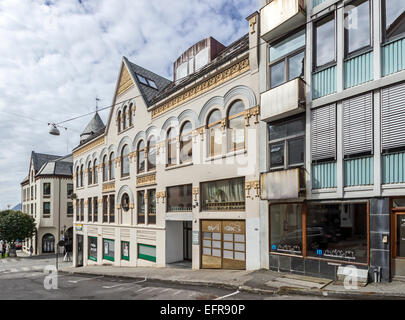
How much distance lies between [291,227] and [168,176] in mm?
8362

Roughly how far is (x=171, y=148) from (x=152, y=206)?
163 inches

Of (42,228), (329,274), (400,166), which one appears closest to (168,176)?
(329,274)

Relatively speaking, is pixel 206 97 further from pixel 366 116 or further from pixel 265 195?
pixel 366 116

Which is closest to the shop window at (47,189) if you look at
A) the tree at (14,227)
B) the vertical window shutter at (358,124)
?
the tree at (14,227)

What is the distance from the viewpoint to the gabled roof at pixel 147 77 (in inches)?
802

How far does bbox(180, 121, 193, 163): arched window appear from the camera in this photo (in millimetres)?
15562

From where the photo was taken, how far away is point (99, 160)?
2522 centimetres

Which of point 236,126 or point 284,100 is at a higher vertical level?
point 284,100

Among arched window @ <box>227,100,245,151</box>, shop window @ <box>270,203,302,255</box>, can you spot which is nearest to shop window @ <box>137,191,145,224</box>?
arched window @ <box>227,100,245,151</box>

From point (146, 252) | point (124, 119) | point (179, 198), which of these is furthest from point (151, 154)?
point (146, 252)

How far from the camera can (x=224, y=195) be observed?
13.5m

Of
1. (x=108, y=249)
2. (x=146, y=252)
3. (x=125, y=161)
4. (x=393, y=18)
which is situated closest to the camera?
(x=393, y=18)

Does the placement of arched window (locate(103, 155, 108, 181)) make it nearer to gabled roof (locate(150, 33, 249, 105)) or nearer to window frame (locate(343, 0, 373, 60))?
gabled roof (locate(150, 33, 249, 105))

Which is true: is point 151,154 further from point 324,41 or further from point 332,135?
point 324,41
